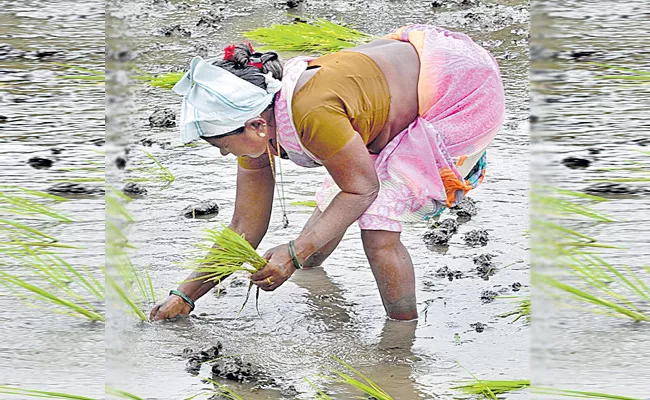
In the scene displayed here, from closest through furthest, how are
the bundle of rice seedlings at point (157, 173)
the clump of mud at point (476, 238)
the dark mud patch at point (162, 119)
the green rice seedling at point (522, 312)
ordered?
the green rice seedling at point (522, 312)
the clump of mud at point (476, 238)
the bundle of rice seedlings at point (157, 173)
the dark mud patch at point (162, 119)

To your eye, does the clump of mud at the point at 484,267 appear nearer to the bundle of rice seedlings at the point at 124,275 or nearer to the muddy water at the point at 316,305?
the muddy water at the point at 316,305

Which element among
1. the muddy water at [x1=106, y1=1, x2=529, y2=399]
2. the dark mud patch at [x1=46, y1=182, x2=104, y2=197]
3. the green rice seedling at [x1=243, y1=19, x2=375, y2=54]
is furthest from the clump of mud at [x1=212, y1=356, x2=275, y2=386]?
the green rice seedling at [x1=243, y1=19, x2=375, y2=54]

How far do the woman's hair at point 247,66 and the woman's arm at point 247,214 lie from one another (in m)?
0.37

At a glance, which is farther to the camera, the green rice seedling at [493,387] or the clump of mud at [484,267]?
the clump of mud at [484,267]

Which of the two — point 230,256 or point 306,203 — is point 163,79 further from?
point 230,256

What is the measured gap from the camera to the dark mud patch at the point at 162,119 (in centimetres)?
427

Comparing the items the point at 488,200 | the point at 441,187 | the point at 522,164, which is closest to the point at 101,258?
the point at 441,187

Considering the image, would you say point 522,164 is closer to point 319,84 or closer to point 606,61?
point 606,61

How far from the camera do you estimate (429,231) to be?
327 cm

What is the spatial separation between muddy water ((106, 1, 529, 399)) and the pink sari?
370mm

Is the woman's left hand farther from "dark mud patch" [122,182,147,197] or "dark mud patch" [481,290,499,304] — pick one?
"dark mud patch" [122,182,147,197]

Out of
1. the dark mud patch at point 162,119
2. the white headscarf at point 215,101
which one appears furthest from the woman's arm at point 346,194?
the dark mud patch at point 162,119

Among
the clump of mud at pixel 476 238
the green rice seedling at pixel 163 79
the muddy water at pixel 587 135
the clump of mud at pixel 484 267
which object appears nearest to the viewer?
the muddy water at pixel 587 135

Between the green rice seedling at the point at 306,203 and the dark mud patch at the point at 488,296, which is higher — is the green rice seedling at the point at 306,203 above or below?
below
